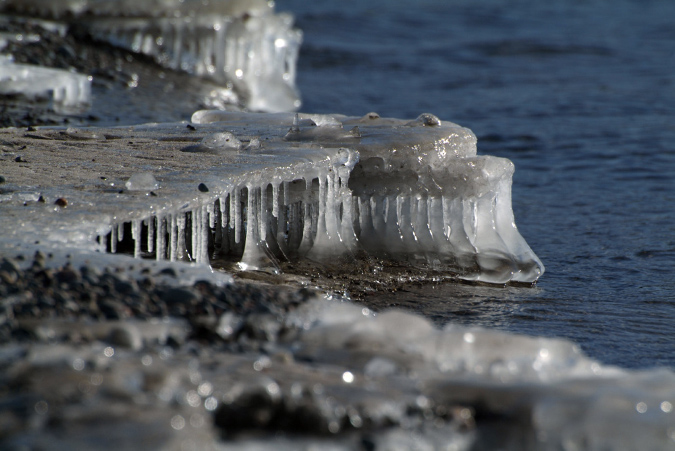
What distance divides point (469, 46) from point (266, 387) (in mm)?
13323

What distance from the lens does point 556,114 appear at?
10.6 meters

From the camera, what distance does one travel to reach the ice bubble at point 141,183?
4.29 meters

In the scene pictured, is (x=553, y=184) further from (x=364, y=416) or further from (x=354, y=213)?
(x=364, y=416)

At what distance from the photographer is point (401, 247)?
538 cm

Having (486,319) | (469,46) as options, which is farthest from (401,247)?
(469,46)

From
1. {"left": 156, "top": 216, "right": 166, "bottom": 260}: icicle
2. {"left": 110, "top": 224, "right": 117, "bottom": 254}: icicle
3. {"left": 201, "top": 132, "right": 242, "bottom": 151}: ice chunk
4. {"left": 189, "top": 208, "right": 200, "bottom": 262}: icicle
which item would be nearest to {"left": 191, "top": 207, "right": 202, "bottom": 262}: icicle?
{"left": 189, "top": 208, "right": 200, "bottom": 262}: icicle

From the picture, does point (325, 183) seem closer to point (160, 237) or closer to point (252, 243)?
point (252, 243)

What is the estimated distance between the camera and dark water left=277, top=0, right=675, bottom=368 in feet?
15.8

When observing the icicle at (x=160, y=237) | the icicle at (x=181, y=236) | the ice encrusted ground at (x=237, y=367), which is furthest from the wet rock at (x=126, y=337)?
the icicle at (x=181, y=236)

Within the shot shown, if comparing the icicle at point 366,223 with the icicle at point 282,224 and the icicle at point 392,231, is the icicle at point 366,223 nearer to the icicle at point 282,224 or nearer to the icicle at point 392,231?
the icicle at point 392,231

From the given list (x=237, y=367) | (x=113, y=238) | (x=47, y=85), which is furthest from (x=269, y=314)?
(x=47, y=85)

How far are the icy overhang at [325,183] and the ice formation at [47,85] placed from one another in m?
2.93

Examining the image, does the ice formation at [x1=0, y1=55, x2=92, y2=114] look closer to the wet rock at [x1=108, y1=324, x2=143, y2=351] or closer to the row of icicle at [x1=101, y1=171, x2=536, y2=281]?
the row of icicle at [x1=101, y1=171, x2=536, y2=281]

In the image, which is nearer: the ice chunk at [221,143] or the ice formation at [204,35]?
the ice chunk at [221,143]
